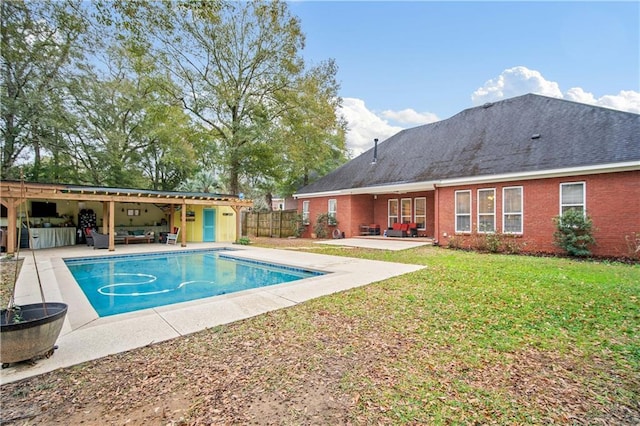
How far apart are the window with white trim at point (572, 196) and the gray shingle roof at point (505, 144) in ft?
2.54

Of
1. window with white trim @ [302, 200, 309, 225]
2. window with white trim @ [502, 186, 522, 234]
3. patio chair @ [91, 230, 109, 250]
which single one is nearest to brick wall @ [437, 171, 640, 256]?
window with white trim @ [502, 186, 522, 234]

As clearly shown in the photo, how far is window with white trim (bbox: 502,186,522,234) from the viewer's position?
11.5m

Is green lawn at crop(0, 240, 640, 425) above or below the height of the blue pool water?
above

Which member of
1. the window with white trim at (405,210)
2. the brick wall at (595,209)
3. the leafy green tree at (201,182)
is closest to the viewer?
the brick wall at (595,209)

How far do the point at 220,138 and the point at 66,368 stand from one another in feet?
64.6

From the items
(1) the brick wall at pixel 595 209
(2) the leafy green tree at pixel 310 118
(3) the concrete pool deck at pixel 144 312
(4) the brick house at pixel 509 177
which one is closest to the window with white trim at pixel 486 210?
(4) the brick house at pixel 509 177

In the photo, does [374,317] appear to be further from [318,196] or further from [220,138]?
[220,138]

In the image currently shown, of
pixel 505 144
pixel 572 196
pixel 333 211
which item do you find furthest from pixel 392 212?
pixel 572 196

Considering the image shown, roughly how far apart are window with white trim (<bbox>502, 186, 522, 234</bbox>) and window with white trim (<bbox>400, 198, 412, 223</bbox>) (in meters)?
5.78

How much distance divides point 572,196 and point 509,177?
2.00 metres

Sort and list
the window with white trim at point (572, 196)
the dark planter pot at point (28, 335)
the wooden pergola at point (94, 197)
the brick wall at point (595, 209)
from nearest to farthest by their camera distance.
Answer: the dark planter pot at point (28, 335), the brick wall at point (595, 209), the window with white trim at point (572, 196), the wooden pergola at point (94, 197)

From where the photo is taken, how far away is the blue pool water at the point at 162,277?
22.9 feet

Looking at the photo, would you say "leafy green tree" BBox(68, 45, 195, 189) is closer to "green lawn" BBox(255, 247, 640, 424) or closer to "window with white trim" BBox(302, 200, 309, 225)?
"window with white trim" BBox(302, 200, 309, 225)

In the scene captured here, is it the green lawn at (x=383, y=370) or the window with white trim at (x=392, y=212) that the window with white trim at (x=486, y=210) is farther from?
the green lawn at (x=383, y=370)
